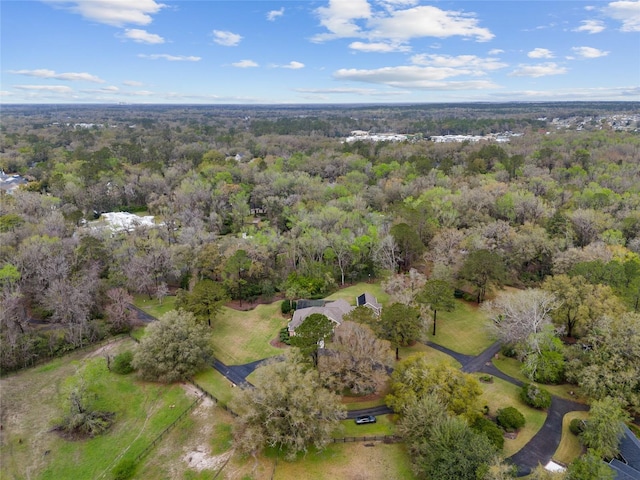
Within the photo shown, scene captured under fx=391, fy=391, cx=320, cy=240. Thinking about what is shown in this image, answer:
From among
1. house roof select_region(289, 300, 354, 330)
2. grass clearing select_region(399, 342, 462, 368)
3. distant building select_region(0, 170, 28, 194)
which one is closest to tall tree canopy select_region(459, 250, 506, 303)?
grass clearing select_region(399, 342, 462, 368)

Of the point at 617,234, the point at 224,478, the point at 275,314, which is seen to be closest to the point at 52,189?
the point at 275,314

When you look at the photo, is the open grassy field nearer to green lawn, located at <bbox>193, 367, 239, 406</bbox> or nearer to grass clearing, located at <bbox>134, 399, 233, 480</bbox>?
grass clearing, located at <bbox>134, 399, 233, 480</bbox>

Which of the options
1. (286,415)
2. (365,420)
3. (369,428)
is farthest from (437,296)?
(286,415)

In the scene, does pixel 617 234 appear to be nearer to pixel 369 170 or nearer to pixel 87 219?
pixel 369 170

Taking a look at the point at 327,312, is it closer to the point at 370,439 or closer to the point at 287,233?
the point at 370,439

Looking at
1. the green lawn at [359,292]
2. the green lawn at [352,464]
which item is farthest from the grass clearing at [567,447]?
the green lawn at [359,292]

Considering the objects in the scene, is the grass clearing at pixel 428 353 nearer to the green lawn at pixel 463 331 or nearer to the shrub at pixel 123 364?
the green lawn at pixel 463 331
